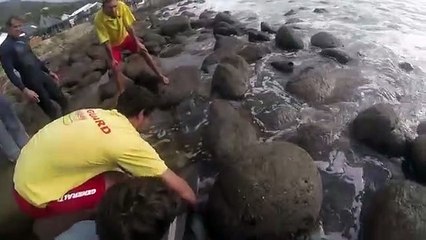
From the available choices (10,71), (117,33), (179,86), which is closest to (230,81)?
(179,86)

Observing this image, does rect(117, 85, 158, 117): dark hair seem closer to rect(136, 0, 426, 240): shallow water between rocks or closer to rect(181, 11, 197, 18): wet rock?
rect(136, 0, 426, 240): shallow water between rocks

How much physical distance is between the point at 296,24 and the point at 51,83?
17.1 ft

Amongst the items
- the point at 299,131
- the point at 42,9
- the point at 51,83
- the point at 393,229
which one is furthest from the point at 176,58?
the point at 42,9

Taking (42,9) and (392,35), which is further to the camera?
(42,9)

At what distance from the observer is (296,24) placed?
9.90 m

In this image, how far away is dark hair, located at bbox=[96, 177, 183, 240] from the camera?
347cm

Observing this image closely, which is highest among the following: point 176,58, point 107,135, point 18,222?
point 107,135

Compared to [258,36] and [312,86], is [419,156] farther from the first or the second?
[258,36]

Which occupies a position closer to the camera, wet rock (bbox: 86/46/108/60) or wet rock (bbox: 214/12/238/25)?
wet rock (bbox: 86/46/108/60)

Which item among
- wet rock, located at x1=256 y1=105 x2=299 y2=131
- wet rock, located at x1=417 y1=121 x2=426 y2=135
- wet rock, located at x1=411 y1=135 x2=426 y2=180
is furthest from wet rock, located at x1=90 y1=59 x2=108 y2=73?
wet rock, located at x1=411 y1=135 x2=426 y2=180

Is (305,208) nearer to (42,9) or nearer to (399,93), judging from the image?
(399,93)

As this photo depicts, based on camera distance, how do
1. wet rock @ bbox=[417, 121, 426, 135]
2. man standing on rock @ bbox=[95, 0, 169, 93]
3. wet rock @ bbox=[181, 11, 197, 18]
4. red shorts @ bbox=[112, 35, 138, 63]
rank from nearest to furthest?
wet rock @ bbox=[417, 121, 426, 135] < man standing on rock @ bbox=[95, 0, 169, 93] < red shorts @ bbox=[112, 35, 138, 63] < wet rock @ bbox=[181, 11, 197, 18]

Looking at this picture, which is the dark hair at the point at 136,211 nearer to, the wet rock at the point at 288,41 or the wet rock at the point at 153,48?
the wet rock at the point at 288,41

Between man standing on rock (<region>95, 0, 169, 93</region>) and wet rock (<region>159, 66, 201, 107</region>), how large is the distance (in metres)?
0.15
